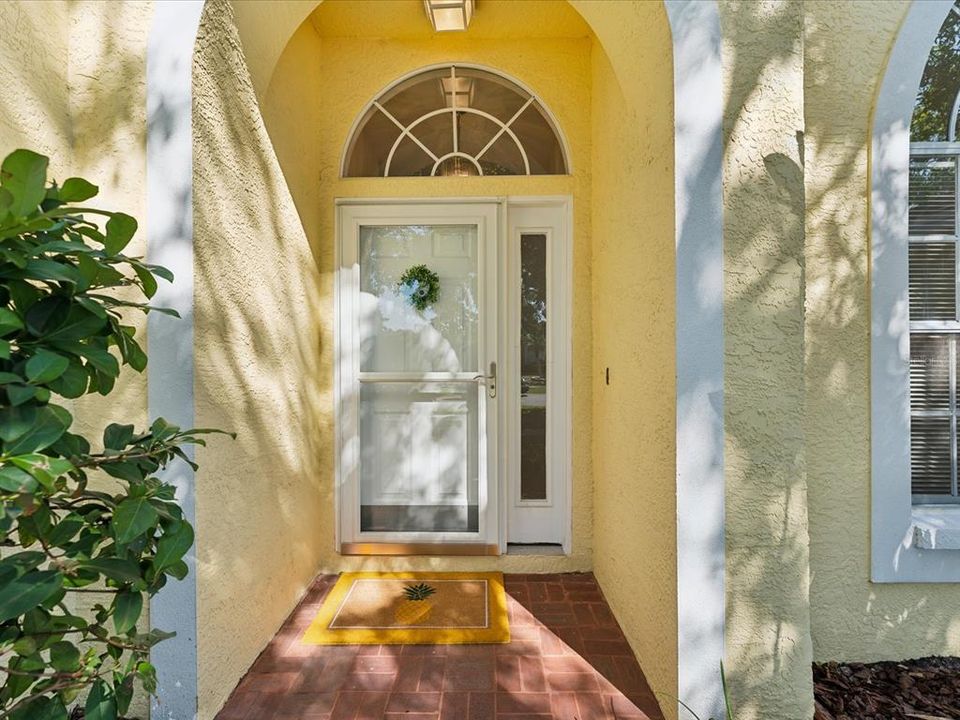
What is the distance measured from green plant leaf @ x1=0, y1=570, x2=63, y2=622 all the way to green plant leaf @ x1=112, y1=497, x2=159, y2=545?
0.14 m

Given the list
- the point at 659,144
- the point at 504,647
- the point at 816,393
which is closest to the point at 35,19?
the point at 659,144

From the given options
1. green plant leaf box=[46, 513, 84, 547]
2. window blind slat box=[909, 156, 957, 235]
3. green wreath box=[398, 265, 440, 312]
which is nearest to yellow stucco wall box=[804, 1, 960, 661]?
window blind slat box=[909, 156, 957, 235]

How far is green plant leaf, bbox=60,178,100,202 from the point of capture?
1.07 meters

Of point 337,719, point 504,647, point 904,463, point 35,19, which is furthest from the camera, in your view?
point 504,647

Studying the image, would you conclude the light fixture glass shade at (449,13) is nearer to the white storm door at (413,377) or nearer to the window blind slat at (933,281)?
the white storm door at (413,377)

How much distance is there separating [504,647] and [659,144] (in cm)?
270

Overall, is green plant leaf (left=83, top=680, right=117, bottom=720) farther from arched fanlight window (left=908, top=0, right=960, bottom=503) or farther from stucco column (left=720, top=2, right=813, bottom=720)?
arched fanlight window (left=908, top=0, right=960, bottom=503)

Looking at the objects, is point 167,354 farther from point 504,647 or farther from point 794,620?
point 794,620

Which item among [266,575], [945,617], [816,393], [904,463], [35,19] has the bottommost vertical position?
[945,617]

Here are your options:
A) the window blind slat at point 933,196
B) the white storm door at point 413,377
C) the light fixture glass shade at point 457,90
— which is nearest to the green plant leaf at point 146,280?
the white storm door at point 413,377

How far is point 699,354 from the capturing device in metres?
2.11

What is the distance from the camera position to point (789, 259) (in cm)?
213

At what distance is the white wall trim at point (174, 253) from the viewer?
209cm

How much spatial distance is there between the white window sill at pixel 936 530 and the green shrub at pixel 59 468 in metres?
3.26
